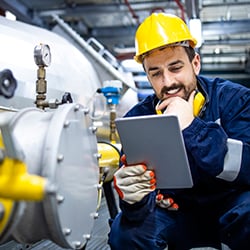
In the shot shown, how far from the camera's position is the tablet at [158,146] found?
73cm

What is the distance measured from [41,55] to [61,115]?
0.42m

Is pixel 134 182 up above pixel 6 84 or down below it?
below

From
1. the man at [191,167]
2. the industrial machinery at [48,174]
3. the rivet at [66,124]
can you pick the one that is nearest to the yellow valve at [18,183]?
the industrial machinery at [48,174]

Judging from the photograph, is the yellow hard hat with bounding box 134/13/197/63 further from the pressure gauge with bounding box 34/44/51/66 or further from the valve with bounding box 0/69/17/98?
the valve with bounding box 0/69/17/98

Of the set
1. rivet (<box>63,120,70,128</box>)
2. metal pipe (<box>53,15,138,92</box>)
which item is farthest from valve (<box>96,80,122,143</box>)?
rivet (<box>63,120,70,128</box>)

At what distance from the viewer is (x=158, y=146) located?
774 millimetres

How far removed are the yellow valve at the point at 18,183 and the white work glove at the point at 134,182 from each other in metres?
0.35

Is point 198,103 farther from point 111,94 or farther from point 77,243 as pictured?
point 111,94

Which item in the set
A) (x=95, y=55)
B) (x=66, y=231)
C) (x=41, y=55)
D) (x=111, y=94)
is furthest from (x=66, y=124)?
(x=95, y=55)

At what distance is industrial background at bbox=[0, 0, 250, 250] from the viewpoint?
1.76 feet

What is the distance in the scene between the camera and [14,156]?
1.58 ft

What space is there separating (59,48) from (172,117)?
1056 millimetres

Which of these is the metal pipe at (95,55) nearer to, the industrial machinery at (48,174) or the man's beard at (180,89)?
the man's beard at (180,89)

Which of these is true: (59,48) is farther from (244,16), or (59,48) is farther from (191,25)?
(244,16)
